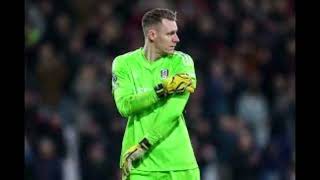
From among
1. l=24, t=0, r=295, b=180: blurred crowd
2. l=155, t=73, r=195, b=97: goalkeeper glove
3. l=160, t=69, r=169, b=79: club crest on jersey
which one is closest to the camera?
l=155, t=73, r=195, b=97: goalkeeper glove

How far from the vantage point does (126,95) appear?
4.87 meters

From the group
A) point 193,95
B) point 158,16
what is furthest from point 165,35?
point 193,95

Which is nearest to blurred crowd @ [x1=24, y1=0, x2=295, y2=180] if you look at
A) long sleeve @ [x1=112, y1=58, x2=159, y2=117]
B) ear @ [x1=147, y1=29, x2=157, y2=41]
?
long sleeve @ [x1=112, y1=58, x2=159, y2=117]

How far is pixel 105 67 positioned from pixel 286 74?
2.03 m

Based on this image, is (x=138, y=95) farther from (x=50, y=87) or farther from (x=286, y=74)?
(x=286, y=74)

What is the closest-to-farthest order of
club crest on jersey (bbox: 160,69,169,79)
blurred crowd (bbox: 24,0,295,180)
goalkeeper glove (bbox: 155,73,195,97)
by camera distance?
goalkeeper glove (bbox: 155,73,195,97) → club crest on jersey (bbox: 160,69,169,79) → blurred crowd (bbox: 24,0,295,180)

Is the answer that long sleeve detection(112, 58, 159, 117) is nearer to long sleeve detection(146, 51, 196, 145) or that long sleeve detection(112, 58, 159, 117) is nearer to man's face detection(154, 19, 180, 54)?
long sleeve detection(146, 51, 196, 145)

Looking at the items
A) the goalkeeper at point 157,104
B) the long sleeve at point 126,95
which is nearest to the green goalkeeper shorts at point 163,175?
the goalkeeper at point 157,104

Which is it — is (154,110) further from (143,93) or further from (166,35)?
(166,35)

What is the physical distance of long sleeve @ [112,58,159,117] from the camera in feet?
15.7
